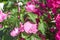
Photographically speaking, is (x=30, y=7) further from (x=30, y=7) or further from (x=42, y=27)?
(x=42, y=27)

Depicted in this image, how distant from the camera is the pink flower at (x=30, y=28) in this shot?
189cm

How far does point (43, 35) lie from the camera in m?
2.00

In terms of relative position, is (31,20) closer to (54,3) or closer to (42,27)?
(42,27)

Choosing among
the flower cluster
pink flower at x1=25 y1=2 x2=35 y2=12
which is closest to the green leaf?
the flower cluster

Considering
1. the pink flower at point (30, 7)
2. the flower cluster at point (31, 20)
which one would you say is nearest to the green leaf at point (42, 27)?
the flower cluster at point (31, 20)

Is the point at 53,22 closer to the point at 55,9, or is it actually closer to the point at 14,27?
the point at 55,9

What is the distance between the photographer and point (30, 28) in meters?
1.89

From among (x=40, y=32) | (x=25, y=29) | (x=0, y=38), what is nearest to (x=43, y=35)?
(x=40, y=32)

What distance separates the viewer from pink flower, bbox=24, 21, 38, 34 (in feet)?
6.19

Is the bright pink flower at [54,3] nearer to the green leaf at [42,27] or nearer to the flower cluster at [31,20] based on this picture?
the flower cluster at [31,20]

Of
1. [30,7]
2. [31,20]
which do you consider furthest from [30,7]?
[31,20]

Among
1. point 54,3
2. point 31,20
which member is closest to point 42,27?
point 31,20

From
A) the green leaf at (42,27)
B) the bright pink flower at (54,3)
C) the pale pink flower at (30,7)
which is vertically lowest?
the green leaf at (42,27)

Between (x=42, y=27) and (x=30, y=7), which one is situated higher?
(x=30, y=7)
